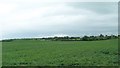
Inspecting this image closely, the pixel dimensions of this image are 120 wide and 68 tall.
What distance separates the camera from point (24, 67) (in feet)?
59.0

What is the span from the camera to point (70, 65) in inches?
728

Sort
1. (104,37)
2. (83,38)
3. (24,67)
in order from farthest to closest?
(104,37), (83,38), (24,67)

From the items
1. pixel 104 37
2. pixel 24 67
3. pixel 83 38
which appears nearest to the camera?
pixel 24 67

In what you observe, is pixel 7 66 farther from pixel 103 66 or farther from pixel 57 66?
pixel 103 66

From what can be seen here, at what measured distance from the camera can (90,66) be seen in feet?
60.1

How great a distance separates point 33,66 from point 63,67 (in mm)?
1913

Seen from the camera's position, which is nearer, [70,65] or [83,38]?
[70,65]

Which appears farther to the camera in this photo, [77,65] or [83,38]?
[83,38]

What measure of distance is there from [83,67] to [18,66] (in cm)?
415

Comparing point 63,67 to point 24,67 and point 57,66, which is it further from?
point 24,67

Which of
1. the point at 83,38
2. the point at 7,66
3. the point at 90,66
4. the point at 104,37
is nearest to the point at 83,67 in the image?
the point at 90,66

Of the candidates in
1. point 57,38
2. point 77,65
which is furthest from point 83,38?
point 77,65

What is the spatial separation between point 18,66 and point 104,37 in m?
68.2

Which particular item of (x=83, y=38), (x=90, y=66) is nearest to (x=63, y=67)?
(x=90, y=66)
